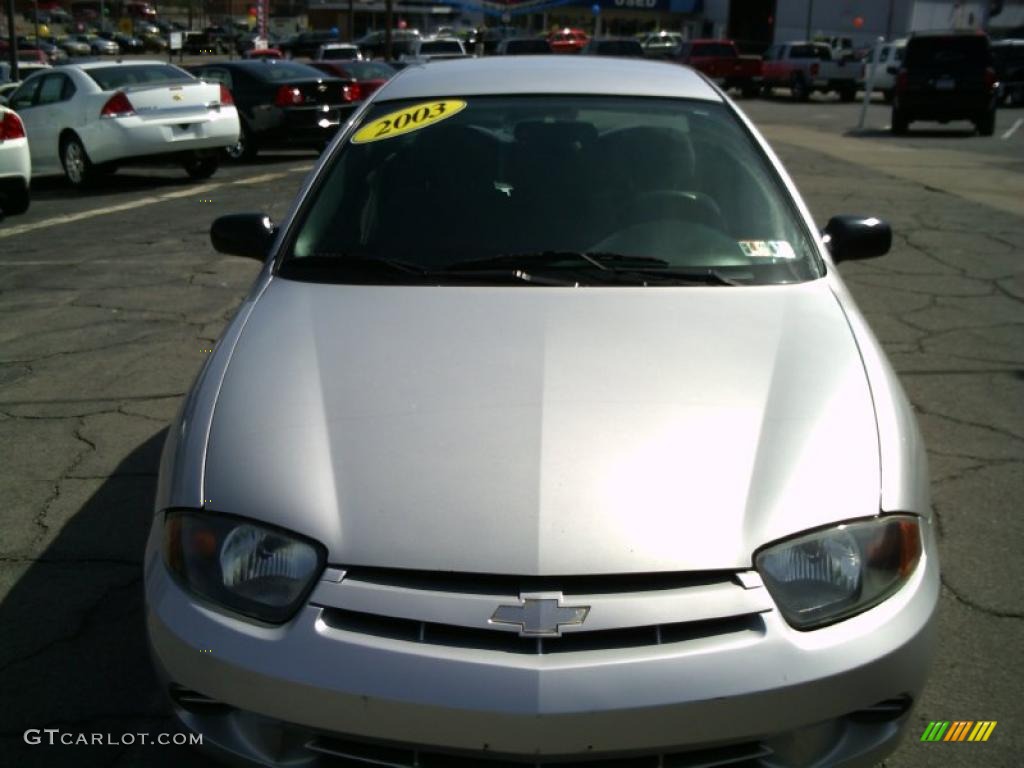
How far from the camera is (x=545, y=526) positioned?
219cm

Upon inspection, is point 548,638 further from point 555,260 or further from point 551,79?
point 551,79

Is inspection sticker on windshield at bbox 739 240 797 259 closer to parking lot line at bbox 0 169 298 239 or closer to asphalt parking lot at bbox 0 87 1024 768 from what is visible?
asphalt parking lot at bbox 0 87 1024 768

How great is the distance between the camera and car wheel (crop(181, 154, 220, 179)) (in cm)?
1447

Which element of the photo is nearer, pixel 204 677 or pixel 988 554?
pixel 204 677

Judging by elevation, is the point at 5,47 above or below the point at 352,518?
below

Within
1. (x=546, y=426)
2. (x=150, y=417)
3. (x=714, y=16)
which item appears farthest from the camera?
(x=714, y=16)

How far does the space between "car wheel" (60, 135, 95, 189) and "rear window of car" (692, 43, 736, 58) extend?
2640 cm

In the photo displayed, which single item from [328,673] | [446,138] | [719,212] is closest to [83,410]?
[446,138]

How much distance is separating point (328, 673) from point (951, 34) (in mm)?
23086

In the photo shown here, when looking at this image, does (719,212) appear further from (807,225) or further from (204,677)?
(204,677)

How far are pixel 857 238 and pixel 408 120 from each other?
1566 millimetres

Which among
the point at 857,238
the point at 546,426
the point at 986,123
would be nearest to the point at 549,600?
the point at 546,426

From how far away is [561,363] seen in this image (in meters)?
2.72

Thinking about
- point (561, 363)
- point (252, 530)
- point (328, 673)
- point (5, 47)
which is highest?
point (561, 363)
